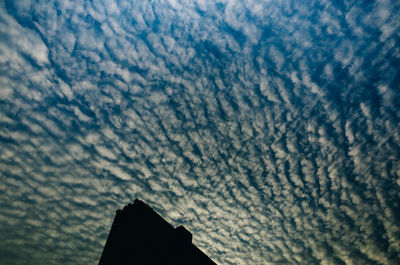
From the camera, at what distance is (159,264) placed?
10.3m

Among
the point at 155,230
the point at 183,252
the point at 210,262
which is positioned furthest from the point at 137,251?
the point at 210,262

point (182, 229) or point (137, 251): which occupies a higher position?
point (182, 229)

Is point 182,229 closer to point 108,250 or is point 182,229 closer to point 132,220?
point 132,220

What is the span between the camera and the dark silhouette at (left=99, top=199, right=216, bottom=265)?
1014 cm

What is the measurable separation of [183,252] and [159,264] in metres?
1.75

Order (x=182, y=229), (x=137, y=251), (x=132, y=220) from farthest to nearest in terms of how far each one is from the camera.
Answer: (x=182, y=229), (x=132, y=220), (x=137, y=251)

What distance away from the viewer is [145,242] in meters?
10.5

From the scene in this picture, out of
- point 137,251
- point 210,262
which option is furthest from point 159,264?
point 210,262

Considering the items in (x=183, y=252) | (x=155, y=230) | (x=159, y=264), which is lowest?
(x=159, y=264)

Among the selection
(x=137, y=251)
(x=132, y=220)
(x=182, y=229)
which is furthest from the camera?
(x=182, y=229)

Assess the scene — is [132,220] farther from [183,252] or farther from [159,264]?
[183,252]

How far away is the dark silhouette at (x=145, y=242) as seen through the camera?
1014 centimetres

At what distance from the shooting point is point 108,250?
1048 centimetres

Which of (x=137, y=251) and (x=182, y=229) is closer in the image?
(x=137, y=251)
